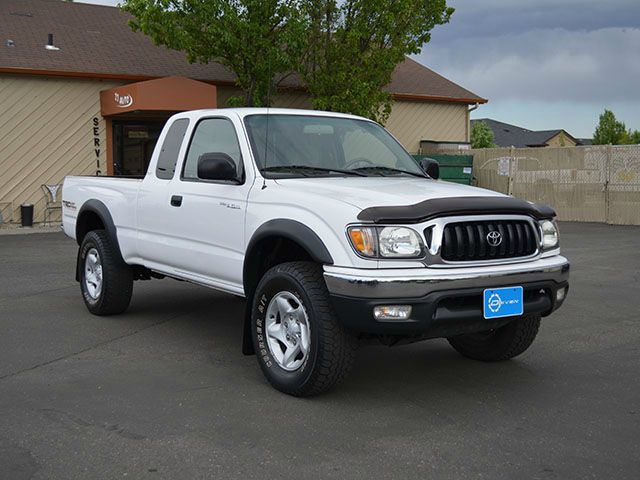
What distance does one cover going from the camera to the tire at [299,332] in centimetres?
465

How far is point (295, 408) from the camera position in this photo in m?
4.72

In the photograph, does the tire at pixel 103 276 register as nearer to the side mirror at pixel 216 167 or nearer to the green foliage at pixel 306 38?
the side mirror at pixel 216 167

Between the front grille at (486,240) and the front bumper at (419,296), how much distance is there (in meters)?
0.09

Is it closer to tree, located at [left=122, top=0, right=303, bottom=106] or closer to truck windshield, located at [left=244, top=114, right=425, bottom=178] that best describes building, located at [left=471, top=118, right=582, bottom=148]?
tree, located at [left=122, top=0, right=303, bottom=106]

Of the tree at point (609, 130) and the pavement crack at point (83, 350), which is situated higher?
the tree at point (609, 130)

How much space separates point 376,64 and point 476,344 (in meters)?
16.1

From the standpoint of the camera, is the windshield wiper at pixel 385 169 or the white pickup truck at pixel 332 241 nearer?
the white pickup truck at pixel 332 241

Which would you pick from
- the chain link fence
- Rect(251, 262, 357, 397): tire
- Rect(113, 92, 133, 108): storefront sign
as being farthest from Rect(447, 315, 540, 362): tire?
the chain link fence

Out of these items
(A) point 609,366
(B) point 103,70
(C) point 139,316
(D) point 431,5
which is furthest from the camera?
(D) point 431,5

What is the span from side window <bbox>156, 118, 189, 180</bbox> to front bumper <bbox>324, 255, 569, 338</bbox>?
2.41m

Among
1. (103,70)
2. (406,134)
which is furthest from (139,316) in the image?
(406,134)

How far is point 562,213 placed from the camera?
20922 millimetres

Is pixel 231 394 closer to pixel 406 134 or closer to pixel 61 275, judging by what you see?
pixel 61 275

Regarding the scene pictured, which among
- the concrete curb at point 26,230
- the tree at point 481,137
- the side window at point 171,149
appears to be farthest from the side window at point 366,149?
the tree at point 481,137
